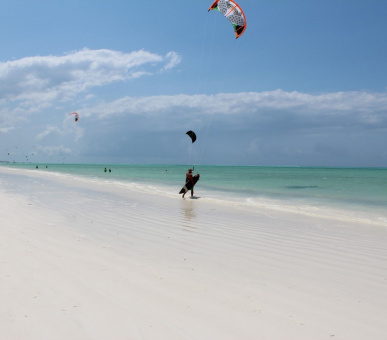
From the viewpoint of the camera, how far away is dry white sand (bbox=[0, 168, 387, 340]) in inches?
129

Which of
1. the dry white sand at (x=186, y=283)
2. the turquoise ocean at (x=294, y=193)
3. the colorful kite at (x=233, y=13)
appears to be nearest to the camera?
the dry white sand at (x=186, y=283)

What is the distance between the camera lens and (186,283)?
4.50 m

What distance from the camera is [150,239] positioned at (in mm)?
7266

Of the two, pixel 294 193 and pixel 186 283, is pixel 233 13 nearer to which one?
pixel 186 283

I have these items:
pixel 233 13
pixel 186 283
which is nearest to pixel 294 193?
pixel 233 13

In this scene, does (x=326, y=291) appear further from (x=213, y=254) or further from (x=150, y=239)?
(x=150, y=239)

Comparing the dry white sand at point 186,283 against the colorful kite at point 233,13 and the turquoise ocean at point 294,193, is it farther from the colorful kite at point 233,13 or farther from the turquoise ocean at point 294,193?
the colorful kite at point 233,13

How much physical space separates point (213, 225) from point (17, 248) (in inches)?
209

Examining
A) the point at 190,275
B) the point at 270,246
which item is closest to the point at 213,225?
the point at 270,246

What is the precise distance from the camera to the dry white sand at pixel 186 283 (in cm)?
328

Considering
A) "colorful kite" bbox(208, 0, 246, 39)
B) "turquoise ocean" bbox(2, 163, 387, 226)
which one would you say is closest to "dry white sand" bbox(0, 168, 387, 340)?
"turquoise ocean" bbox(2, 163, 387, 226)

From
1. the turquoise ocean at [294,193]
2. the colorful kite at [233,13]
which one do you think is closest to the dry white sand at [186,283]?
the turquoise ocean at [294,193]

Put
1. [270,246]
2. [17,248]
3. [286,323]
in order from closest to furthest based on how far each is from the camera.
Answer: [286,323] < [17,248] < [270,246]

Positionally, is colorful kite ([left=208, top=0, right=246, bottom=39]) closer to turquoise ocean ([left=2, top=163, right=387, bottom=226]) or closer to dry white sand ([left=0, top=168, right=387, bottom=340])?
turquoise ocean ([left=2, top=163, right=387, bottom=226])
